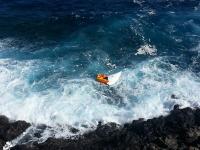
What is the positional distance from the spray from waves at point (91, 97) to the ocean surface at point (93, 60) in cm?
6

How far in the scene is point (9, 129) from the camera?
2402 centimetres

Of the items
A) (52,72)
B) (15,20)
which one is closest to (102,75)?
(52,72)

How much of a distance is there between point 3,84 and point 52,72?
3.75 meters

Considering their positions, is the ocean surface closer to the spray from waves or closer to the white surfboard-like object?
the spray from waves

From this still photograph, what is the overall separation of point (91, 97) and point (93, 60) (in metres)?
4.82

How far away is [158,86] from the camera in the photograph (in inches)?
1131

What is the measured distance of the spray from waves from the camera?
25766 mm

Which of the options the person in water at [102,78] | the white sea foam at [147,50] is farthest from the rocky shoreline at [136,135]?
the white sea foam at [147,50]

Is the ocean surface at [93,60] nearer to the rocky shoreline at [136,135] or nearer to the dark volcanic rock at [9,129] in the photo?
the dark volcanic rock at [9,129]

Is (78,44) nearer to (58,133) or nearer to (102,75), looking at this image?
(102,75)

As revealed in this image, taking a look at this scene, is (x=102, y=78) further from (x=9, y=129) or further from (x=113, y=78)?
(x=9, y=129)

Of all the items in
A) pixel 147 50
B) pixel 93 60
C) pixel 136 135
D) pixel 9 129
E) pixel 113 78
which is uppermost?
pixel 147 50

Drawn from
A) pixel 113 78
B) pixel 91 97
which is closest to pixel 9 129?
pixel 91 97

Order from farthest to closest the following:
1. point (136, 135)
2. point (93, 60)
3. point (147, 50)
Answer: point (147, 50) → point (93, 60) → point (136, 135)
